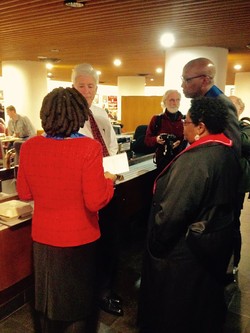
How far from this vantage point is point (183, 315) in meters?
1.57

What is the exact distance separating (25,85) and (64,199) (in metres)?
8.56

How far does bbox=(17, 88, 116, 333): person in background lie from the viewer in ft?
4.39

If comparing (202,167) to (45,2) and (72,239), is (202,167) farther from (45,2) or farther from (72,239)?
(45,2)

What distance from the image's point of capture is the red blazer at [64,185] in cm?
133

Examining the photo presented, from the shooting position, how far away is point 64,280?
1.48 m

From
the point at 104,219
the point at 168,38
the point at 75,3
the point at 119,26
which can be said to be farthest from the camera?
the point at 168,38

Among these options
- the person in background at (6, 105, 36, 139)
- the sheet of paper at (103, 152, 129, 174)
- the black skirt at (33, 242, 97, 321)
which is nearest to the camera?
the black skirt at (33, 242, 97, 321)

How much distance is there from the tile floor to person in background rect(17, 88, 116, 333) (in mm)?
662

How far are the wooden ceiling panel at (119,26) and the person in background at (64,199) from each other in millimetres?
2708

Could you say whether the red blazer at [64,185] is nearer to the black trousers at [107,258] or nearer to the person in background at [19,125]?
the black trousers at [107,258]

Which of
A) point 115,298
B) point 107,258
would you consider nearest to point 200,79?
point 107,258

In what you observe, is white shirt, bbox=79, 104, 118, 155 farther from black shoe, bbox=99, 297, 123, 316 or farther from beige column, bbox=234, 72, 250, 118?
beige column, bbox=234, 72, 250, 118

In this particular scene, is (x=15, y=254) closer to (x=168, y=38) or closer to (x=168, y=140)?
(x=168, y=140)

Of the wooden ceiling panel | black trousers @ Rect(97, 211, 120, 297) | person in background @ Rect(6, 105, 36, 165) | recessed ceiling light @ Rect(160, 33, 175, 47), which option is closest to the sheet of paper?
black trousers @ Rect(97, 211, 120, 297)
